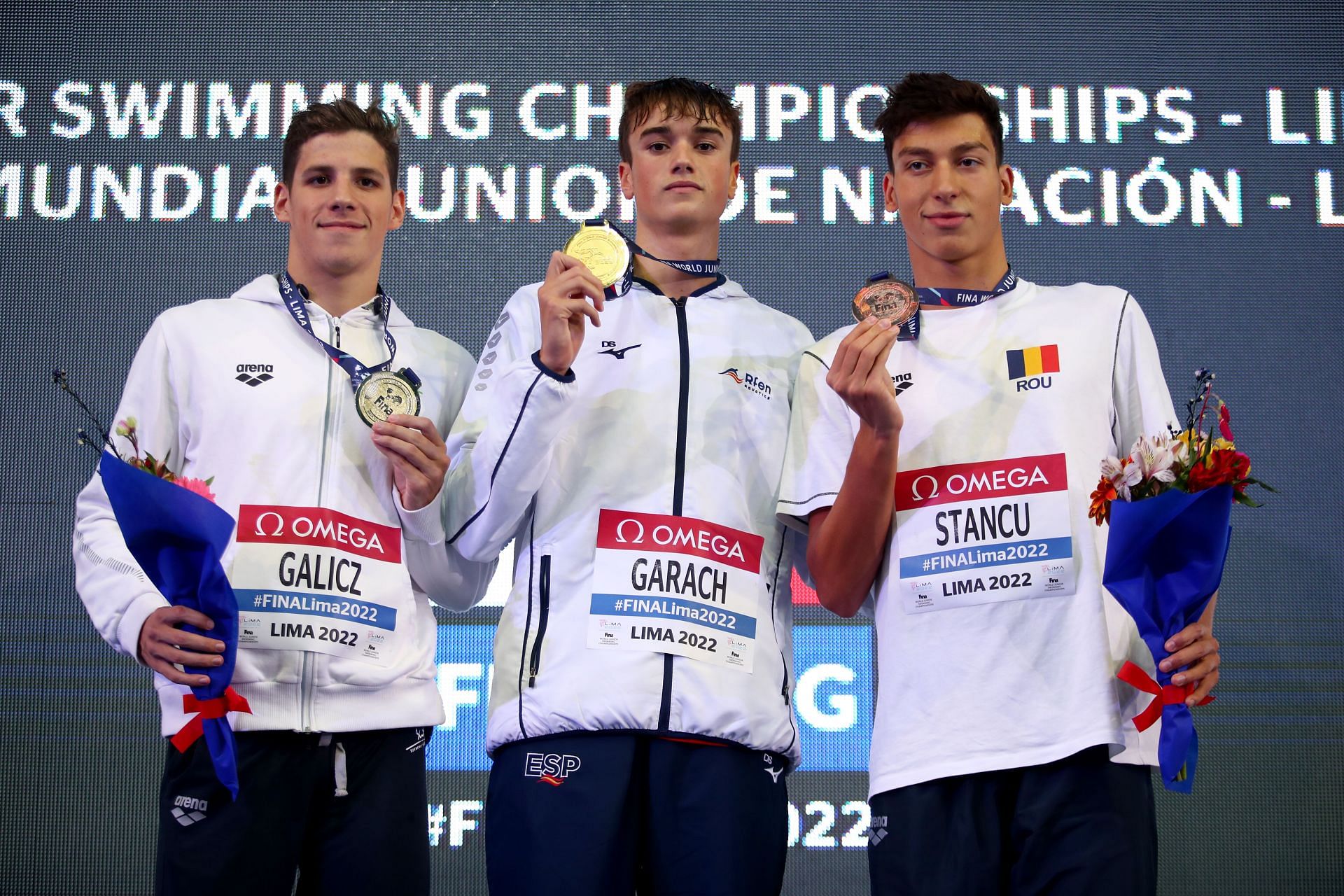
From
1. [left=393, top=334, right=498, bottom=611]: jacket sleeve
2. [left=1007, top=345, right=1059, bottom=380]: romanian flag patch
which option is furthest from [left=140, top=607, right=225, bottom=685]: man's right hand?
[left=1007, top=345, right=1059, bottom=380]: romanian flag patch

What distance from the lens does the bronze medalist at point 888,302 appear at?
2.47 metres

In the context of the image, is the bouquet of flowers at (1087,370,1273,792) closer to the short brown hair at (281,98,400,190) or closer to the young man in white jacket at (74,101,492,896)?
the young man in white jacket at (74,101,492,896)

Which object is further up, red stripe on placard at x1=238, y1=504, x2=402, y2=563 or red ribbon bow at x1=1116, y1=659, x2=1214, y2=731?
red stripe on placard at x1=238, y1=504, x2=402, y2=563

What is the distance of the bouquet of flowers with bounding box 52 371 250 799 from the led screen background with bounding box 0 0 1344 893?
185 cm

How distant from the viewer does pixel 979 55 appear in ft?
15.2

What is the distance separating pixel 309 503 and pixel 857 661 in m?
2.14

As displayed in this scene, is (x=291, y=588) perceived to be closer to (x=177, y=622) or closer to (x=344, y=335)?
(x=177, y=622)

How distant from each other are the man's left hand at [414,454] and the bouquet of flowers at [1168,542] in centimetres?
117

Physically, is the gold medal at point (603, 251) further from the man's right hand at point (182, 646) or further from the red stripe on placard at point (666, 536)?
the man's right hand at point (182, 646)

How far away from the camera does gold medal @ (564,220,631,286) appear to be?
101 inches

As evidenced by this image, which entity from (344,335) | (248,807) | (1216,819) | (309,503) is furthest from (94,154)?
(1216,819)

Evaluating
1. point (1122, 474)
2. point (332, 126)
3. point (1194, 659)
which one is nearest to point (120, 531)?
point (332, 126)

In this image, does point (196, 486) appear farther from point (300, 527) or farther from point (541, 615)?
point (541, 615)

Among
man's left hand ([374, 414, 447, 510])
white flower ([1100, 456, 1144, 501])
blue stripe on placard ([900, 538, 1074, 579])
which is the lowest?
blue stripe on placard ([900, 538, 1074, 579])
